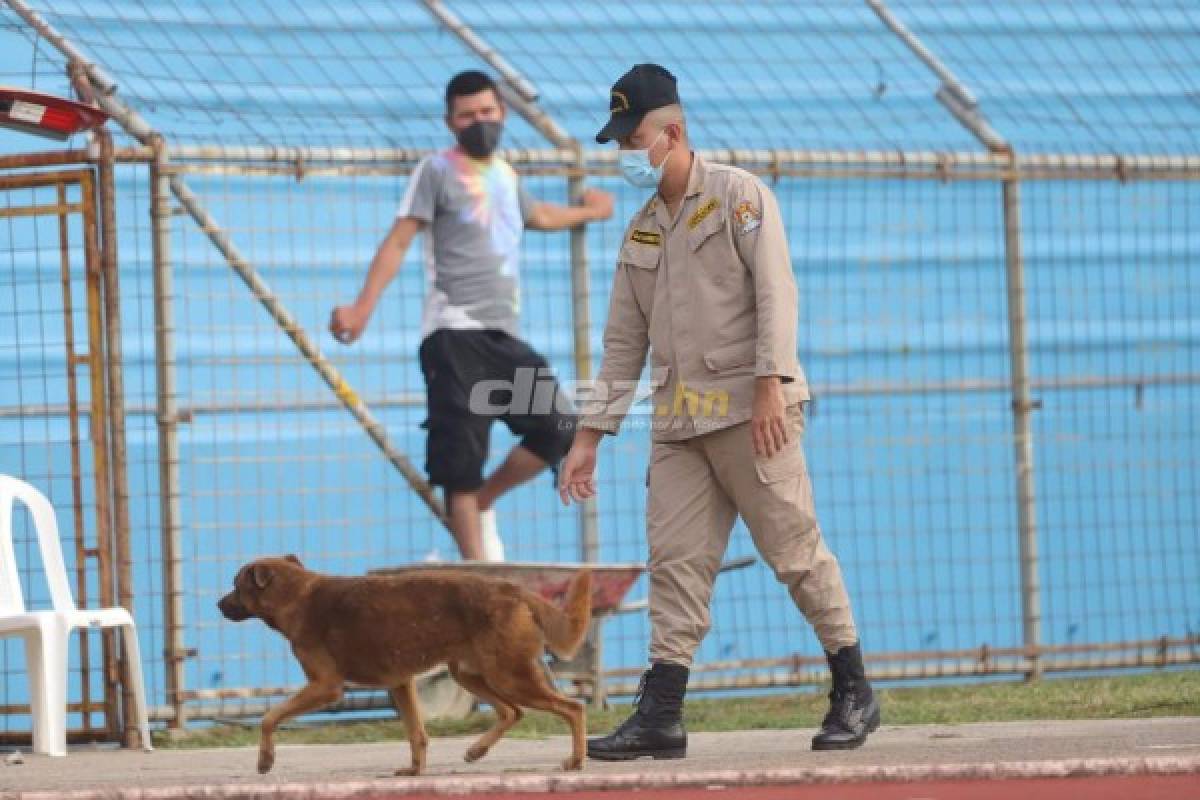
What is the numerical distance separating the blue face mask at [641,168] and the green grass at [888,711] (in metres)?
2.60

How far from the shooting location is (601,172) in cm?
1119

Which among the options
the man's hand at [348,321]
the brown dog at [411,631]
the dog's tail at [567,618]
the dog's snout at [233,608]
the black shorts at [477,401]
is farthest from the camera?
the black shorts at [477,401]

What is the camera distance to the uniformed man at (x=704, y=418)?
783cm

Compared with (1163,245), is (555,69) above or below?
above

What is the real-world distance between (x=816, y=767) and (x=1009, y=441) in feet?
17.2

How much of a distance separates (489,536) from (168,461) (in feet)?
4.39

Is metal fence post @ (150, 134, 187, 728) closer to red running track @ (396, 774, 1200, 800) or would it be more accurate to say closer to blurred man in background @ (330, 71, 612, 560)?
blurred man in background @ (330, 71, 612, 560)

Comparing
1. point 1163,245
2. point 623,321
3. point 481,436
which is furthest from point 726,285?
point 1163,245

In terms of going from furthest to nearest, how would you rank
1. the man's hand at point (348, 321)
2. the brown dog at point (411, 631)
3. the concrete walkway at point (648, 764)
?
the man's hand at point (348, 321) → the brown dog at point (411, 631) → the concrete walkway at point (648, 764)

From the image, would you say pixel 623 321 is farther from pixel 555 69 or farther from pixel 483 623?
pixel 555 69

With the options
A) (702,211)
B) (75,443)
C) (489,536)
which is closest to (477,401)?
(489,536)

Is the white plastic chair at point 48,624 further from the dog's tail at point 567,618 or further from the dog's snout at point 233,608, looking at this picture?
the dog's tail at point 567,618

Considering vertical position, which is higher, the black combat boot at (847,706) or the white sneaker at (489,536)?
the white sneaker at (489,536)

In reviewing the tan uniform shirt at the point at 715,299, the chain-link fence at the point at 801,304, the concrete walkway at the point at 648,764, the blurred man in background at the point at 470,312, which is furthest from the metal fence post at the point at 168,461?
the tan uniform shirt at the point at 715,299
